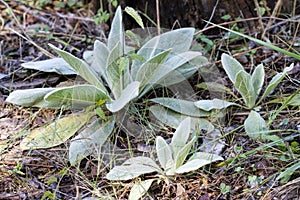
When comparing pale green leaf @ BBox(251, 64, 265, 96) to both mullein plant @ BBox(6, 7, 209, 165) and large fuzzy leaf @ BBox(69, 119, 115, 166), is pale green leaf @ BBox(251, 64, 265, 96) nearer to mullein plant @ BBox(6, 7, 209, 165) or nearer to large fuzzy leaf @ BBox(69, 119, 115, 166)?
mullein plant @ BBox(6, 7, 209, 165)

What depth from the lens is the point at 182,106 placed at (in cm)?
167

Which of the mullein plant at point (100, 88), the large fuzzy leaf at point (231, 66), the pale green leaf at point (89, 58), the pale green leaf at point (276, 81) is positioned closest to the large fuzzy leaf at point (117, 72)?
the mullein plant at point (100, 88)

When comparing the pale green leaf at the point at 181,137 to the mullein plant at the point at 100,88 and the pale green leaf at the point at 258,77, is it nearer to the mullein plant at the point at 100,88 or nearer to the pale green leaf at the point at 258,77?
the mullein plant at the point at 100,88

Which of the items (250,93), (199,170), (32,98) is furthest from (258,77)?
(32,98)

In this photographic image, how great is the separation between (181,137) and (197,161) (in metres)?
0.11

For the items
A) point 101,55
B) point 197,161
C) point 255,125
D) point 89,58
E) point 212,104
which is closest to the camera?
point 197,161

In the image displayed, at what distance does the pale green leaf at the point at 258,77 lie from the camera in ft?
5.51

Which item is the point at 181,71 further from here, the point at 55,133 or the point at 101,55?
the point at 55,133

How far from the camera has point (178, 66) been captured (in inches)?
68.7

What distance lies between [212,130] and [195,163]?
0.24 metres

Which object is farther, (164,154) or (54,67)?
(54,67)

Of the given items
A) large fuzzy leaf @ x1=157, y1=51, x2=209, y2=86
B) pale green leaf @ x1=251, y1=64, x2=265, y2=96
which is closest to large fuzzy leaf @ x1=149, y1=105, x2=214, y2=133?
large fuzzy leaf @ x1=157, y1=51, x2=209, y2=86

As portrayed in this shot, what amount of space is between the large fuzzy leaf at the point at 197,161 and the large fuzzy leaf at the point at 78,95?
40cm

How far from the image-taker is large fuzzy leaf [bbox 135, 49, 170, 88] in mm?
1620
